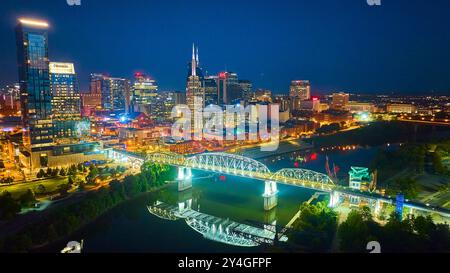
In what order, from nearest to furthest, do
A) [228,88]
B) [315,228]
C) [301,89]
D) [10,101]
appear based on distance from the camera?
[315,228] < [10,101] < [228,88] < [301,89]

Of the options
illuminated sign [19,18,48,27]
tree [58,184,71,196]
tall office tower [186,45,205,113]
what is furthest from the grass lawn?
tall office tower [186,45,205,113]

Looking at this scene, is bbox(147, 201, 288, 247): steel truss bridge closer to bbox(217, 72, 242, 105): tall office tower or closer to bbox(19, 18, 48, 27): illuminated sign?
bbox(19, 18, 48, 27): illuminated sign

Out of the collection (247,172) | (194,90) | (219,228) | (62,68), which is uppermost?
(62,68)

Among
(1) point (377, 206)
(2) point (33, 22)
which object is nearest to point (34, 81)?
(2) point (33, 22)

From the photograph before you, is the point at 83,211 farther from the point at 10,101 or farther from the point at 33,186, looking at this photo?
the point at 10,101

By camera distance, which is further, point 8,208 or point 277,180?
point 277,180

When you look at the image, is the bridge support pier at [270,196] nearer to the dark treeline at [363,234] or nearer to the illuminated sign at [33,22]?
the dark treeline at [363,234]

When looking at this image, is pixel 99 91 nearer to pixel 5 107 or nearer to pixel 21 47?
pixel 5 107
